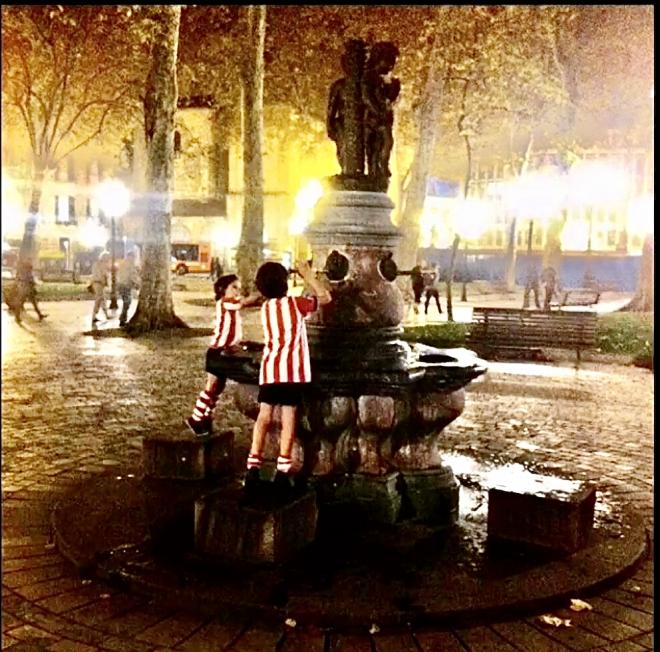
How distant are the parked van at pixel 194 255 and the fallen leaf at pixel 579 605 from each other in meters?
53.0

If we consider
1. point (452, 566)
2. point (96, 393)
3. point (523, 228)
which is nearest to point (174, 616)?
point (452, 566)

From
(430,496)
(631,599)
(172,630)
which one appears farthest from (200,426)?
(631,599)

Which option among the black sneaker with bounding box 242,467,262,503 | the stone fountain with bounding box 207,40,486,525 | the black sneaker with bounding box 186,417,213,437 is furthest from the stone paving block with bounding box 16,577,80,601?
the black sneaker with bounding box 186,417,213,437

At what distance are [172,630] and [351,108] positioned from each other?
447 cm

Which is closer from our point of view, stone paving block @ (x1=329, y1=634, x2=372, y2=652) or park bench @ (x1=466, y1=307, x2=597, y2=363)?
stone paving block @ (x1=329, y1=634, x2=372, y2=652)

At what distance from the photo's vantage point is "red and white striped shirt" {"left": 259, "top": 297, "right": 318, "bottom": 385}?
5723 millimetres

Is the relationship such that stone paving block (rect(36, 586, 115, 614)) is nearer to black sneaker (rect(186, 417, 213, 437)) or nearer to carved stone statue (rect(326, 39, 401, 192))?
black sneaker (rect(186, 417, 213, 437))

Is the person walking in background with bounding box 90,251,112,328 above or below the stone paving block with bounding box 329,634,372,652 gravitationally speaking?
above

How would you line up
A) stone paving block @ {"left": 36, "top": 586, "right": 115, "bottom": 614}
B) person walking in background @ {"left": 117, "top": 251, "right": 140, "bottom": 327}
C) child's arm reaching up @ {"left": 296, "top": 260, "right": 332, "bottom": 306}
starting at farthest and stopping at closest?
person walking in background @ {"left": 117, "top": 251, "right": 140, "bottom": 327}, child's arm reaching up @ {"left": 296, "top": 260, "right": 332, "bottom": 306}, stone paving block @ {"left": 36, "top": 586, "right": 115, "bottom": 614}

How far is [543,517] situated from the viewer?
18.6 ft

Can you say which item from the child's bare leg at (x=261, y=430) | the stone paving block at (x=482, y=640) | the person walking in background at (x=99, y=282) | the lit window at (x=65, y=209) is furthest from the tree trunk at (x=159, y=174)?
the lit window at (x=65, y=209)

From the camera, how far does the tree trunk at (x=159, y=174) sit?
20.7m

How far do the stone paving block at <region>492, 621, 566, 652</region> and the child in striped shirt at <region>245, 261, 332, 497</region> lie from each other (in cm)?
175

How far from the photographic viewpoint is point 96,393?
11812 millimetres
